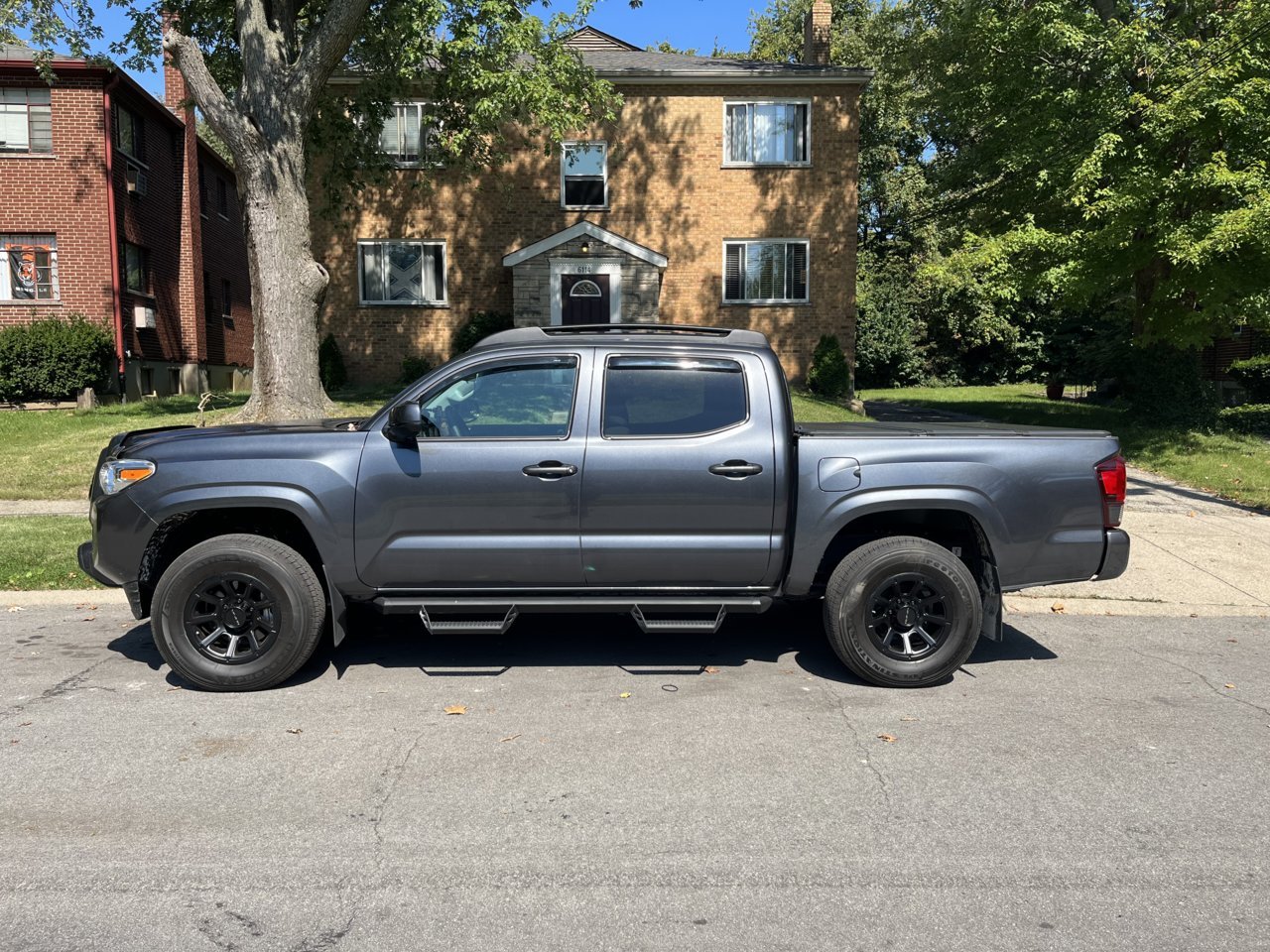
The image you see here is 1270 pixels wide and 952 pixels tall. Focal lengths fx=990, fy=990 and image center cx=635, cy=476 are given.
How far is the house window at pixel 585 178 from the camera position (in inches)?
893

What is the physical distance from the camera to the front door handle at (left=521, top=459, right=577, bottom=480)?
523cm

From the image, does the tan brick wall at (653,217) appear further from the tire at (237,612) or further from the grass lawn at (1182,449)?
the tire at (237,612)

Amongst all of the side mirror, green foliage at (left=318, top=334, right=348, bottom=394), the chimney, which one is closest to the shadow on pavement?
the side mirror

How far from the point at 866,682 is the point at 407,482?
9.03 feet

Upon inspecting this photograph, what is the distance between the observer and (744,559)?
17.5 feet

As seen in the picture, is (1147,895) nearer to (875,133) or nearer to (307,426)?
(307,426)

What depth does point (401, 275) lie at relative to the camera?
23.0 meters

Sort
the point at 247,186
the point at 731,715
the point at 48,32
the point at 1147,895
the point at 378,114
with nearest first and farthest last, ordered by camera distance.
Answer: the point at 1147,895 → the point at 731,715 → the point at 247,186 → the point at 48,32 → the point at 378,114

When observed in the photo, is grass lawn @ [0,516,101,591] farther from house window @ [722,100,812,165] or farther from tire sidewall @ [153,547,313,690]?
house window @ [722,100,812,165]

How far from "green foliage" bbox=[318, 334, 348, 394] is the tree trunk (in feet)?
24.6

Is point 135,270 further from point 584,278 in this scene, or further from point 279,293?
point 279,293

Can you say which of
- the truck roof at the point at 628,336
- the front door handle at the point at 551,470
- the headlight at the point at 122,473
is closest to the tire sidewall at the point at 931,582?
the truck roof at the point at 628,336

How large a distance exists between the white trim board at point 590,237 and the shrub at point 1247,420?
11.7 meters

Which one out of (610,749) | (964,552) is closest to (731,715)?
(610,749)
